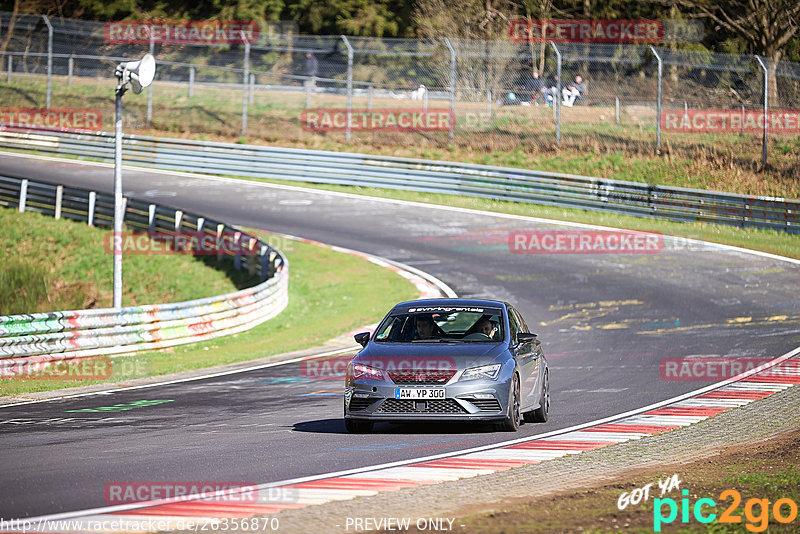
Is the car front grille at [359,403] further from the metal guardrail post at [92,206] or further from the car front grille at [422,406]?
the metal guardrail post at [92,206]

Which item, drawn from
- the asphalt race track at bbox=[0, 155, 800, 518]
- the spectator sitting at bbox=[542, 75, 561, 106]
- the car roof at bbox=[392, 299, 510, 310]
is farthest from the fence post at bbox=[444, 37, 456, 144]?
the car roof at bbox=[392, 299, 510, 310]

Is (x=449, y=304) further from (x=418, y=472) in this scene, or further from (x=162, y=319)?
(x=162, y=319)

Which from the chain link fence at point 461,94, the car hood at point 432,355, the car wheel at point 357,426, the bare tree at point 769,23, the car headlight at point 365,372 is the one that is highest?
the bare tree at point 769,23

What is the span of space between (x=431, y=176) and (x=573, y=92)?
606 centimetres

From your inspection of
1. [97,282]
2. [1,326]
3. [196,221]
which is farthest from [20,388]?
[196,221]

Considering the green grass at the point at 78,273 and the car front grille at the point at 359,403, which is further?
the green grass at the point at 78,273

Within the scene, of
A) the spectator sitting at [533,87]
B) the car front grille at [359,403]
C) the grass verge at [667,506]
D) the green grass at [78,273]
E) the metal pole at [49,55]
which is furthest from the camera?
the metal pole at [49,55]

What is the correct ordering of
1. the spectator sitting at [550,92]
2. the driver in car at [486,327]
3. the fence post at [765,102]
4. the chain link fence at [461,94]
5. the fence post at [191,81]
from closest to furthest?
the driver in car at [486,327] < the fence post at [765,102] < the chain link fence at [461,94] < the spectator sitting at [550,92] < the fence post at [191,81]

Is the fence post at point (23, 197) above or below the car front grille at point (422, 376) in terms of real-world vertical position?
below

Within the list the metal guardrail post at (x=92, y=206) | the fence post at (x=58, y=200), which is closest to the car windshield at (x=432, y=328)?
the metal guardrail post at (x=92, y=206)

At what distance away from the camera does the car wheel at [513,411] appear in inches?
421

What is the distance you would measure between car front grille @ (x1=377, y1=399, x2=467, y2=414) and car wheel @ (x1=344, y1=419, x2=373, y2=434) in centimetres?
44

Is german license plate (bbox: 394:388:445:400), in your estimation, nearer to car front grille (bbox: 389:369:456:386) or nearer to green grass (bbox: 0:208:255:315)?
car front grille (bbox: 389:369:456:386)

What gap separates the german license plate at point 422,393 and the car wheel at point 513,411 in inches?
28.5
